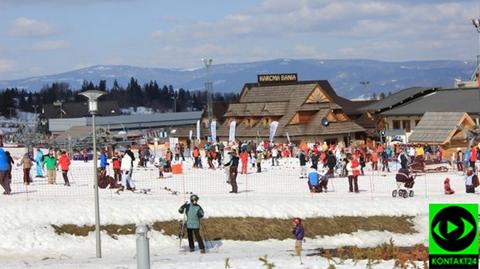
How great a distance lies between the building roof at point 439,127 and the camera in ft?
171

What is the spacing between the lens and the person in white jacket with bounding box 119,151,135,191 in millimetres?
28922

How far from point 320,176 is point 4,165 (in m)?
11.4

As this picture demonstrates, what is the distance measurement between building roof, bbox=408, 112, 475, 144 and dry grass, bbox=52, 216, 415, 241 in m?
28.1

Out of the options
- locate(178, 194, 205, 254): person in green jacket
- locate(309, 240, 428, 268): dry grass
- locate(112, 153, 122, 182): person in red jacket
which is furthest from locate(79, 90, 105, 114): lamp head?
locate(112, 153, 122, 182): person in red jacket

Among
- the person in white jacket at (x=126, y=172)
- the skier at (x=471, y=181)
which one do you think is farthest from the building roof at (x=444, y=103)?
the person in white jacket at (x=126, y=172)

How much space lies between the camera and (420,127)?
55.4 m

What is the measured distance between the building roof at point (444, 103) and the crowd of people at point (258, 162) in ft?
48.3

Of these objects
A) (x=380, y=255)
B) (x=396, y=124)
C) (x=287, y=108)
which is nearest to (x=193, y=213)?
(x=380, y=255)

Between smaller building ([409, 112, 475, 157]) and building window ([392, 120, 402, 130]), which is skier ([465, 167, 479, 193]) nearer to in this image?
smaller building ([409, 112, 475, 157])

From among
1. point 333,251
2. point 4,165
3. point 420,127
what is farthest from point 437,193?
point 420,127

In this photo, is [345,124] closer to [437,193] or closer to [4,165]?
[437,193]

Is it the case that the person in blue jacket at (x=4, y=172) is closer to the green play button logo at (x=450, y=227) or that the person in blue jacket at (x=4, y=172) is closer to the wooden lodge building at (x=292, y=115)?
the green play button logo at (x=450, y=227)

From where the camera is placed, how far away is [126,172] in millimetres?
29219

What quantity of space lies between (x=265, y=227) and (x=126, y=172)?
7395 mm
